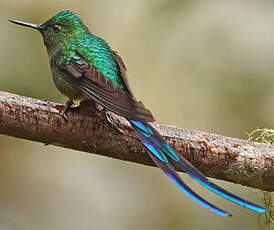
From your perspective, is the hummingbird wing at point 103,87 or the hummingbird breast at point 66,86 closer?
the hummingbird wing at point 103,87

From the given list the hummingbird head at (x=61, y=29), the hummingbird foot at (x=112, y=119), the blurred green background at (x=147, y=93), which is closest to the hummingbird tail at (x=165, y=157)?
the hummingbird foot at (x=112, y=119)

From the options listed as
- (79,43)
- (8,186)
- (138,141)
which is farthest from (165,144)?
(8,186)

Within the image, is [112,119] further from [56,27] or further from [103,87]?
[56,27]

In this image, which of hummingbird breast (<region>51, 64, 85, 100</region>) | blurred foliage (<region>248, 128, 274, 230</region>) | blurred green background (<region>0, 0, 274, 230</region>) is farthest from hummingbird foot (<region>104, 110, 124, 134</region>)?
blurred green background (<region>0, 0, 274, 230</region>)

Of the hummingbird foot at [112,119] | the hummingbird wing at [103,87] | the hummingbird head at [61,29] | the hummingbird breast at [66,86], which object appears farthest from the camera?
the hummingbird head at [61,29]

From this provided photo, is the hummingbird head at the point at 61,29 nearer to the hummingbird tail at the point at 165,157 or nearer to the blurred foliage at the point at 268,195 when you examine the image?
the hummingbird tail at the point at 165,157

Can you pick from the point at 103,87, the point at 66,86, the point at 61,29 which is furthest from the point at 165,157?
the point at 61,29

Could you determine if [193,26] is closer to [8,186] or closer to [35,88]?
[35,88]

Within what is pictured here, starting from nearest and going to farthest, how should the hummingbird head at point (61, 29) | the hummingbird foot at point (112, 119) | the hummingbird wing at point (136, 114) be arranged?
the hummingbird wing at point (136, 114), the hummingbird foot at point (112, 119), the hummingbird head at point (61, 29)
